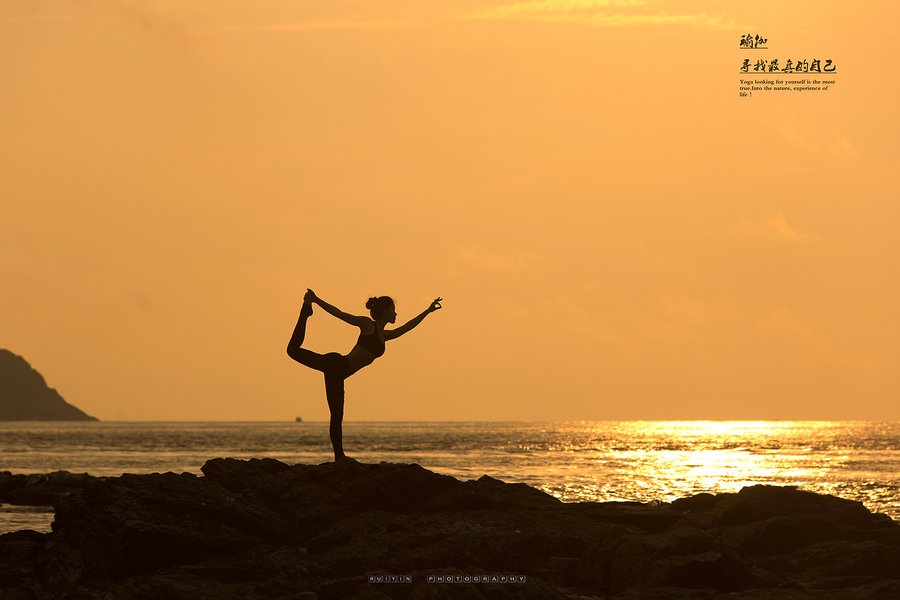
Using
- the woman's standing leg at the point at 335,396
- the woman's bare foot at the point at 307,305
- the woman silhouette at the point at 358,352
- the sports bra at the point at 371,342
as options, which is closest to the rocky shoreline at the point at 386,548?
the woman's standing leg at the point at 335,396

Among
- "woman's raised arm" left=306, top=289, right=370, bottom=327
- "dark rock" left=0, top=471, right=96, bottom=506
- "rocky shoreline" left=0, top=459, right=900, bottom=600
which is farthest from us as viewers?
"dark rock" left=0, top=471, right=96, bottom=506

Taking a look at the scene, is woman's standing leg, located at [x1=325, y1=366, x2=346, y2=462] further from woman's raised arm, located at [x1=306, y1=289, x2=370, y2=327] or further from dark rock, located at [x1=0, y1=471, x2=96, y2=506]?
dark rock, located at [x1=0, y1=471, x2=96, y2=506]

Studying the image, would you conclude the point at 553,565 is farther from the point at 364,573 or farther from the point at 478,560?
the point at 364,573

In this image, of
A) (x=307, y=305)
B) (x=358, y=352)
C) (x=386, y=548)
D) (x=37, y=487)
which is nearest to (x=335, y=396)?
(x=358, y=352)

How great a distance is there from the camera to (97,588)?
15.6m

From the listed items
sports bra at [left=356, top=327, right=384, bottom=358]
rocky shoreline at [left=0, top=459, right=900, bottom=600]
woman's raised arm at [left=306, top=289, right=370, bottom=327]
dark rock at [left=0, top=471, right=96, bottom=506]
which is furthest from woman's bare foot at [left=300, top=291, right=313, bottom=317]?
dark rock at [left=0, top=471, right=96, bottom=506]

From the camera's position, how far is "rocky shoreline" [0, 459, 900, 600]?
15297 millimetres

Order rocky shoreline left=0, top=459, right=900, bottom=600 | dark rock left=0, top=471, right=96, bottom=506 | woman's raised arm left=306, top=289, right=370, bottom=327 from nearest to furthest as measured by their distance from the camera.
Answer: rocky shoreline left=0, top=459, right=900, bottom=600
woman's raised arm left=306, top=289, right=370, bottom=327
dark rock left=0, top=471, right=96, bottom=506

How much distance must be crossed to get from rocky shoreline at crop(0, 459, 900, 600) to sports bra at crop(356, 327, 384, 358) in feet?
6.74

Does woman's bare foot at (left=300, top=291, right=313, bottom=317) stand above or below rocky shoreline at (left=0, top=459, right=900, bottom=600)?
above

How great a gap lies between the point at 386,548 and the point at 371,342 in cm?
416

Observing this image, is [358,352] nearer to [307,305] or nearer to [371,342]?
[371,342]

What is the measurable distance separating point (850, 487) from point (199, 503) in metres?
46.9

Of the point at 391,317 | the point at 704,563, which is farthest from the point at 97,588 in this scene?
the point at 704,563
